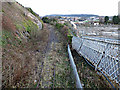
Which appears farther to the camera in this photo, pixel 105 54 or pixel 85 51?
pixel 85 51

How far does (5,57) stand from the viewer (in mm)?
7375

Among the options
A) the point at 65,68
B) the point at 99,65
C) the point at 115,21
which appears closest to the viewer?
the point at 99,65

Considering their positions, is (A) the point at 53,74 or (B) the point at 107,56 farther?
(A) the point at 53,74

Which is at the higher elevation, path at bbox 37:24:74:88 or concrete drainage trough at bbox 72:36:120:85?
concrete drainage trough at bbox 72:36:120:85

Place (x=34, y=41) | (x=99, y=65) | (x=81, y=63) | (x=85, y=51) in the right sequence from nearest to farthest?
(x=99, y=65), (x=81, y=63), (x=85, y=51), (x=34, y=41)

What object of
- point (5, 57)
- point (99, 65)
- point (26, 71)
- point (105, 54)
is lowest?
point (26, 71)

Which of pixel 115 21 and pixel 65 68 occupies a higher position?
pixel 115 21

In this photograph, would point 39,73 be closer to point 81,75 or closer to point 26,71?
point 26,71

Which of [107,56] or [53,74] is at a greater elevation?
[107,56]

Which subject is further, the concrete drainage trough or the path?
the path

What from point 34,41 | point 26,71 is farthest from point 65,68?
point 34,41

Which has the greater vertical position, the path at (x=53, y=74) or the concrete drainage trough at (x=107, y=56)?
the concrete drainage trough at (x=107, y=56)

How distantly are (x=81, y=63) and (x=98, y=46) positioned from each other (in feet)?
8.37

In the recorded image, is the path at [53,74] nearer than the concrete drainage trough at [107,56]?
No
